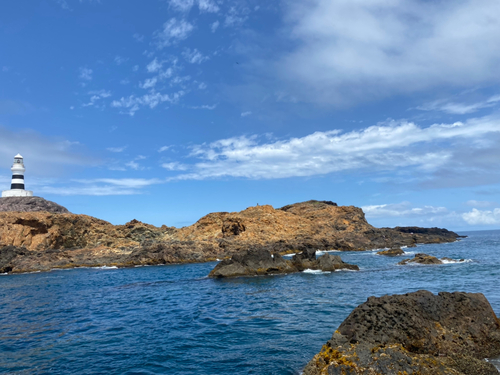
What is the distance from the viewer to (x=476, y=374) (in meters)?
8.26

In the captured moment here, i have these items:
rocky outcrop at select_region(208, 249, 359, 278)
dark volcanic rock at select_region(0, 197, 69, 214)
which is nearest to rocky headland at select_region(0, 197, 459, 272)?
dark volcanic rock at select_region(0, 197, 69, 214)

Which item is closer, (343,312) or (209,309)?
(343,312)

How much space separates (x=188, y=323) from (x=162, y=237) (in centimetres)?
6748

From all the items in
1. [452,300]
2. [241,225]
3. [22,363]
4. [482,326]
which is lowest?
[22,363]

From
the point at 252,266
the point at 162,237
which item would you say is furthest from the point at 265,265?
the point at 162,237

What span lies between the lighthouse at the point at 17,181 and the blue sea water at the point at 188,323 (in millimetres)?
77244

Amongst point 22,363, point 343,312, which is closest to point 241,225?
point 343,312

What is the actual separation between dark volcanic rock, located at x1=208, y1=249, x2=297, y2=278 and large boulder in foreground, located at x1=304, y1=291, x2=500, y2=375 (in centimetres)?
2678

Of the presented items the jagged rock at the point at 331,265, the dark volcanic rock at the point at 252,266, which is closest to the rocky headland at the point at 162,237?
the jagged rock at the point at 331,265

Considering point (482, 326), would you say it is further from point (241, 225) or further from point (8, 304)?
point (241, 225)

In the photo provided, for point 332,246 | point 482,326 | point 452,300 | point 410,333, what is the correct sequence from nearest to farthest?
point 410,333 → point 482,326 → point 452,300 → point 332,246

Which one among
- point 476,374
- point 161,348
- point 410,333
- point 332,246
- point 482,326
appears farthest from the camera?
point 332,246

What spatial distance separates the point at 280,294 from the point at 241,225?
202ft

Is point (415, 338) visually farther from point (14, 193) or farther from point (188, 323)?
point (14, 193)
